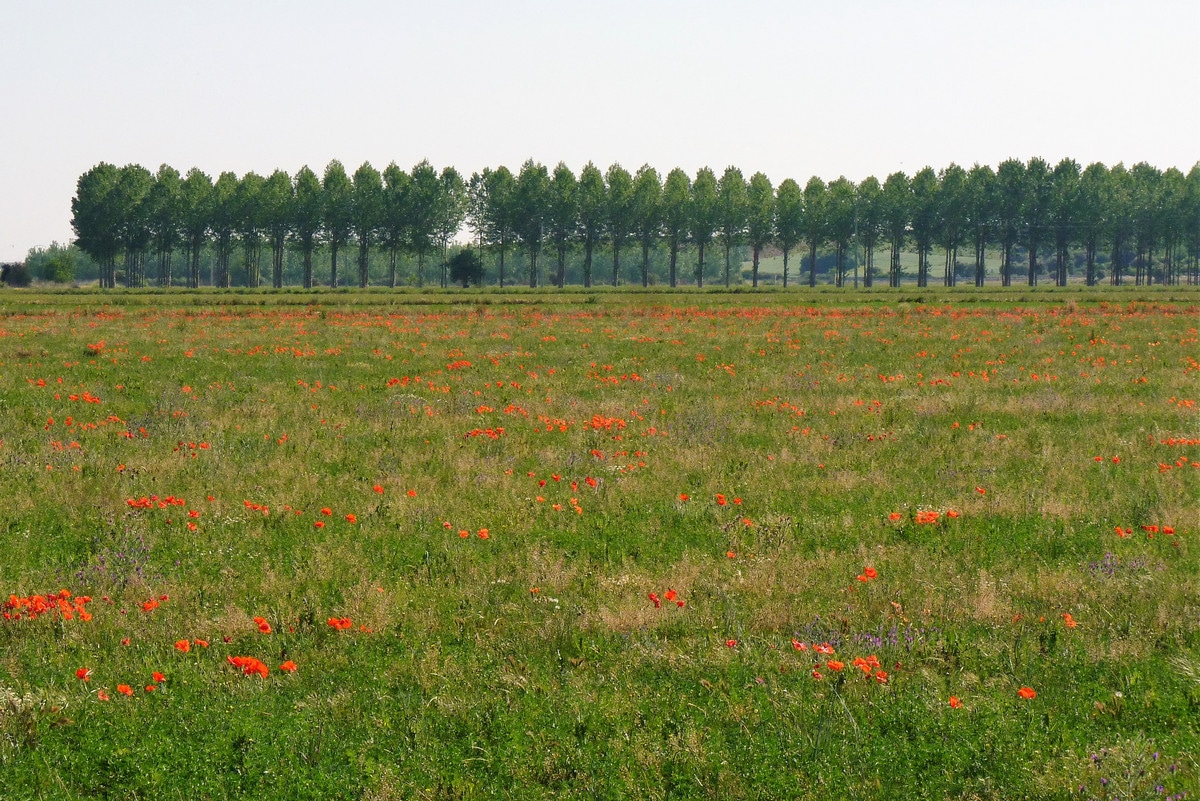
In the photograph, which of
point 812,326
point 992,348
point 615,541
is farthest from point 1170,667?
point 812,326

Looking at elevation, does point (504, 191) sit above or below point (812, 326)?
above

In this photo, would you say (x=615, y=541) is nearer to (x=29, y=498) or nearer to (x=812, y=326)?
(x=29, y=498)

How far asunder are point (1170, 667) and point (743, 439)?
8.03 m

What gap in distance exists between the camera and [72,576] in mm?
7891

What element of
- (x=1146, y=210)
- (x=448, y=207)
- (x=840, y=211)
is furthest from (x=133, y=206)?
(x=1146, y=210)

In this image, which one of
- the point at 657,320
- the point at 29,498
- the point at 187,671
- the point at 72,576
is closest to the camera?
the point at 187,671

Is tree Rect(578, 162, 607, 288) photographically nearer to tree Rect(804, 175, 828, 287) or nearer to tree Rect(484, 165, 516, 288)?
tree Rect(484, 165, 516, 288)

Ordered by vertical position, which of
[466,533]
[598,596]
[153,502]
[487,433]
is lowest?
[598,596]

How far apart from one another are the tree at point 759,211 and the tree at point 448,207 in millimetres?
42092

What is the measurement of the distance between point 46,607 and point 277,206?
124821mm

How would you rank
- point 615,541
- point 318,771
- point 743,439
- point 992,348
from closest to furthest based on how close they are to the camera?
point 318,771
point 615,541
point 743,439
point 992,348

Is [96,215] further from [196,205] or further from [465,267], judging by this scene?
[465,267]

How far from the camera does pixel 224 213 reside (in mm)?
124562

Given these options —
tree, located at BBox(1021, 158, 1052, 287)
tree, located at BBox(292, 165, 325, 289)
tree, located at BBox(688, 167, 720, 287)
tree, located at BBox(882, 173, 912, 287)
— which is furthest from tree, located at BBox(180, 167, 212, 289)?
tree, located at BBox(1021, 158, 1052, 287)
